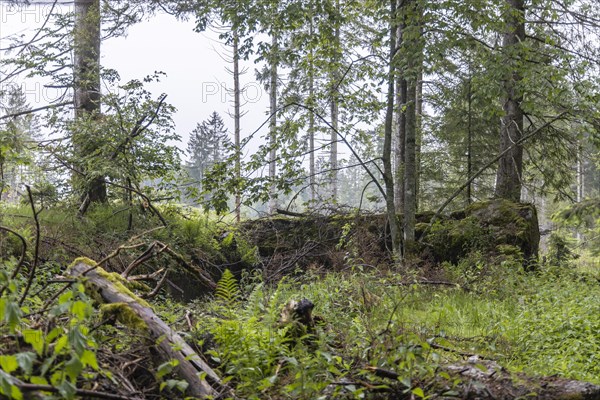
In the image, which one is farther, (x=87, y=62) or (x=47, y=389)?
(x=87, y=62)

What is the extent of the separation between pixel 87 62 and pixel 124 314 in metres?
9.95

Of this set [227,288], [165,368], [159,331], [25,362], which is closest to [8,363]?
[25,362]

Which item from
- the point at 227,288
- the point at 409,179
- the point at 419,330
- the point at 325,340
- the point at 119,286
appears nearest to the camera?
the point at 325,340

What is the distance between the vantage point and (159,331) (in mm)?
3562

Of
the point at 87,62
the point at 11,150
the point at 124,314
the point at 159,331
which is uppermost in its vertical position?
the point at 87,62

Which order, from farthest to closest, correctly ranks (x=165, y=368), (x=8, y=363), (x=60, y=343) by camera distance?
(x=165, y=368)
(x=60, y=343)
(x=8, y=363)

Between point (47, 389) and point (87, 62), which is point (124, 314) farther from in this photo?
point (87, 62)

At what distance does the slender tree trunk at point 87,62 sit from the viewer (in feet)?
36.9

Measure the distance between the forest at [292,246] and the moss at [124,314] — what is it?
0.8 inches

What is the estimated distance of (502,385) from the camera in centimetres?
330

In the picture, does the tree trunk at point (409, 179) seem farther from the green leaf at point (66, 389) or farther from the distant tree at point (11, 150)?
the green leaf at point (66, 389)

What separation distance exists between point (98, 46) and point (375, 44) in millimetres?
7057

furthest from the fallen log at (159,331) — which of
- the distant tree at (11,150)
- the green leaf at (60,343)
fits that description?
the distant tree at (11,150)

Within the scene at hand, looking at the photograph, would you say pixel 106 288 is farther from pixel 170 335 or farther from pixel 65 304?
pixel 65 304
